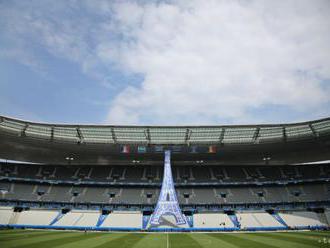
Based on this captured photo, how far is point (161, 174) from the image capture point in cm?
5812

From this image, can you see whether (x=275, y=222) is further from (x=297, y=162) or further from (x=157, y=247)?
(x=157, y=247)

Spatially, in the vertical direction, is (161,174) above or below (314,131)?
above

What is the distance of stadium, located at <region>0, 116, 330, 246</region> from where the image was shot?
41875 mm

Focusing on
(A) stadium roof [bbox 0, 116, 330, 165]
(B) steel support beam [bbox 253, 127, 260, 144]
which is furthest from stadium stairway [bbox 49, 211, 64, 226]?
(B) steel support beam [bbox 253, 127, 260, 144]

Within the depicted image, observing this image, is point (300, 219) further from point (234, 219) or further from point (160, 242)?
point (160, 242)

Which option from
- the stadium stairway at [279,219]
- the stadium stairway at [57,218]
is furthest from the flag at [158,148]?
the stadium stairway at [279,219]

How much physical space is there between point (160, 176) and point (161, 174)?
0.68 meters

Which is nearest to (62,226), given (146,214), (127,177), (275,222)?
(146,214)

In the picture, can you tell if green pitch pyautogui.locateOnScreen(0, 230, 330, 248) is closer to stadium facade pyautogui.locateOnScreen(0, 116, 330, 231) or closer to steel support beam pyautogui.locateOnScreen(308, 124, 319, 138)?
stadium facade pyautogui.locateOnScreen(0, 116, 330, 231)

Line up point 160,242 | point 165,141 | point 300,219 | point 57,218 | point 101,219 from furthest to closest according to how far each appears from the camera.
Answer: point 165,141 → point 101,219 → point 57,218 → point 300,219 → point 160,242

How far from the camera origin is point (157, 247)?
67.2 feet

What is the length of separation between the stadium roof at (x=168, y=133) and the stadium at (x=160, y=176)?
16 centimetres

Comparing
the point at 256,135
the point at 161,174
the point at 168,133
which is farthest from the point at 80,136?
the point at 256,135

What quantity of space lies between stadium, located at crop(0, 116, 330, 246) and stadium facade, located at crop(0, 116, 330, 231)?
17cm
